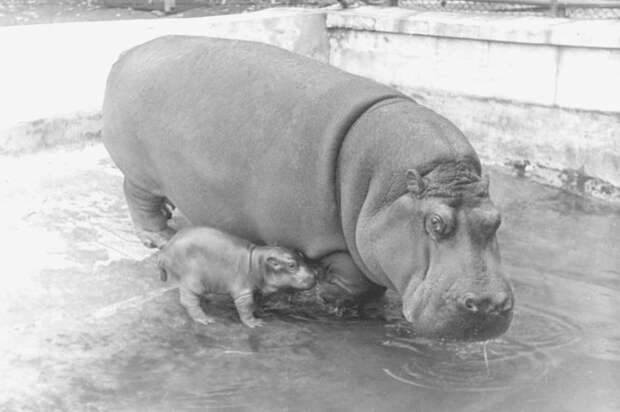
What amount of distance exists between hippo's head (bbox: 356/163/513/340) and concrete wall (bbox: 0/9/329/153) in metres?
3.35

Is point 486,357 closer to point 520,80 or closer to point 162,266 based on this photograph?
point 162,266

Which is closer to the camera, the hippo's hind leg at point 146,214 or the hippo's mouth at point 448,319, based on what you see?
the hippo's mouth at point 448,319

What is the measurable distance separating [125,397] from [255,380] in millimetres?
522

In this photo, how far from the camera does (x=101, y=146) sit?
280 inches

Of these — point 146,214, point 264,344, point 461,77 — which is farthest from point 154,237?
point 461,77

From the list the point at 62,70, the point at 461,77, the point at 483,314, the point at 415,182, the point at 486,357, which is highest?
the point at 415,182

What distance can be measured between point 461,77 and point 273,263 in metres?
Result: 3.18

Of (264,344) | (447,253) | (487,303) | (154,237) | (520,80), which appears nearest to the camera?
(487,303)

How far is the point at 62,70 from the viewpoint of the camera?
7051 millimetres

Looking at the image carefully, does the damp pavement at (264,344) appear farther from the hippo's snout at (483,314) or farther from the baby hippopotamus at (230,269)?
the hippo's snout at (483,314)

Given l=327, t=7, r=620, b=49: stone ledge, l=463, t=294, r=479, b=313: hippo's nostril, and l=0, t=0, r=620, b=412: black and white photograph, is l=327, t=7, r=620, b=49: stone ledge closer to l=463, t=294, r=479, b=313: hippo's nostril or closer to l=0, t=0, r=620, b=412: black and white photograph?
l=0, t=0, r=620, b=412: black and white photograph

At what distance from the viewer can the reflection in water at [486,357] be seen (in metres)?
4.17

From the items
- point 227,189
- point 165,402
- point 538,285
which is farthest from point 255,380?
point 538,285

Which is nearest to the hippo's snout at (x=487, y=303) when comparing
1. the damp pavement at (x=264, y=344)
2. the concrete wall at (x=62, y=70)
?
the damp pavement at (x=264, y=344)
